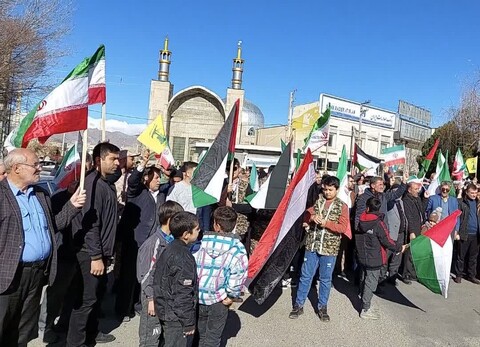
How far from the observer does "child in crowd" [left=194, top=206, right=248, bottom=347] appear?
3.66 metres

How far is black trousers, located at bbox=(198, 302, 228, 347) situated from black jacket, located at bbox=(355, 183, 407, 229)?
2.95 m

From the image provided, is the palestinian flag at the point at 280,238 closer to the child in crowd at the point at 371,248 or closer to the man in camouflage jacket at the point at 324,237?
the man in camouflage jacket at the point at 324,237

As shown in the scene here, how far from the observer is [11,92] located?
55.0 feet

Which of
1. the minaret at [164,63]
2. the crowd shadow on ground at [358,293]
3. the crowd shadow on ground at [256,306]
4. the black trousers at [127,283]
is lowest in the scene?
the crowd shadow on ground at [256,306]

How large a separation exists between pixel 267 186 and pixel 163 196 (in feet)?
4.52

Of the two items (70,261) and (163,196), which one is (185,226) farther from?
(163,196)

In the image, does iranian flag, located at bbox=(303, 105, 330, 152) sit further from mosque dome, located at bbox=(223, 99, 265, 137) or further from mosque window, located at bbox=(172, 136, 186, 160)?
mosque dome, located at bbox=(223, 99, 265, 137)

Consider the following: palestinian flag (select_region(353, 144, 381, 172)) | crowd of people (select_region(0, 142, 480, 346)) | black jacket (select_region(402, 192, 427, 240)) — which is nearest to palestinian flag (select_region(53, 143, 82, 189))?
crowd of people (select_region(0, 142, 480, 346))

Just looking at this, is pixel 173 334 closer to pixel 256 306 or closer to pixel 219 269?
pixel 219 269

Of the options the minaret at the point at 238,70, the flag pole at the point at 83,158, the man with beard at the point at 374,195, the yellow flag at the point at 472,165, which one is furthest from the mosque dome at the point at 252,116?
the flag pole at the point at 83,158

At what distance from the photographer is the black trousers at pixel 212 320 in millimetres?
3748

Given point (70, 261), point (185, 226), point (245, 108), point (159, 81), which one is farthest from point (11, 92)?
point (245, 108)

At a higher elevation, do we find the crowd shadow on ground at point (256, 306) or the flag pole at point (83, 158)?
the flag pole at point (83, 158)

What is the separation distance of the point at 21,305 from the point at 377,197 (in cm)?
508
